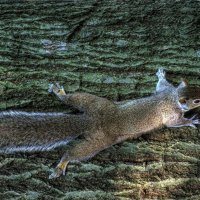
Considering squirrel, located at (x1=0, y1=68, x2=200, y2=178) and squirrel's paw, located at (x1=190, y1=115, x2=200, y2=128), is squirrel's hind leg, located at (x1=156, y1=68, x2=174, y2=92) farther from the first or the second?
squirrel's paw, located at (x1=190, y1=115, x2=200, y2=128)

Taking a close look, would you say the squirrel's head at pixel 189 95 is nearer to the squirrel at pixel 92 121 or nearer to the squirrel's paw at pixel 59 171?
the squirrel at pixel 92 121

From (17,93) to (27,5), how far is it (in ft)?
3.02

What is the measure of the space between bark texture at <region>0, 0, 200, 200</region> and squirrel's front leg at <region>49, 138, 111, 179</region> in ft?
0.16

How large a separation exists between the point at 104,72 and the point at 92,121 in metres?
0.47

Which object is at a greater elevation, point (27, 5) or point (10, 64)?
point (27, 5)

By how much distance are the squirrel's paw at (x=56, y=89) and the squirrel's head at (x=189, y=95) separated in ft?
2.91

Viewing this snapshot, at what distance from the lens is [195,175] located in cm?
328

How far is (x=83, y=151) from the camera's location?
10.8 ft

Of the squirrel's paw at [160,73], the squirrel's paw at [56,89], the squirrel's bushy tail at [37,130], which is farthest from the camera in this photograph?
the squirrel's paw at [160,73]

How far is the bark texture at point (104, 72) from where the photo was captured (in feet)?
10.6

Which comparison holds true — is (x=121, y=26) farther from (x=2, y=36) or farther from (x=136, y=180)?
(x=136, y=180)

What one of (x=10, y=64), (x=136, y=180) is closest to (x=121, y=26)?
(x=10, y=64)

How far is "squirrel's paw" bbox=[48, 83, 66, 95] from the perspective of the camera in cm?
346

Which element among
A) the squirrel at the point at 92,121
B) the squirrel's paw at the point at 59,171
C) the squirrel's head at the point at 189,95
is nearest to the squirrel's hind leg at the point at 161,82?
the squirrel at the point at 92,121
